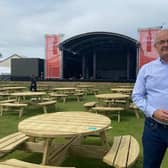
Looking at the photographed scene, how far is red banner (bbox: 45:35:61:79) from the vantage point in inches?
1186

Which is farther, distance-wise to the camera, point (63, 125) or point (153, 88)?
point (63, 125)

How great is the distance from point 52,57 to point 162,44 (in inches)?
1129

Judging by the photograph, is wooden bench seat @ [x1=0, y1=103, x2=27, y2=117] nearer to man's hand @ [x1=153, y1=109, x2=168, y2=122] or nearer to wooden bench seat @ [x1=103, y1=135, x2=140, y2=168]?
wooden bench seat @ [x1=103, y1=135, x2=140, y2=168]

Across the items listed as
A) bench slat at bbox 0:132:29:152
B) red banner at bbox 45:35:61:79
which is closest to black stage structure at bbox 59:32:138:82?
red banner at bbox 45:35:61:79

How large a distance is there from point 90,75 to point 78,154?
37.9 m

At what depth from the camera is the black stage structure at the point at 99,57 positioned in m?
31.7

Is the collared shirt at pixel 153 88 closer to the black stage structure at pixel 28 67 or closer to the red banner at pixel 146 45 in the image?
the red banner at pixel 146 45

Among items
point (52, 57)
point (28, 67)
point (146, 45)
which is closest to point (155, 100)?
point (146, 45)

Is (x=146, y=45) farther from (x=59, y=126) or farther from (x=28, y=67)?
(x=59, y=126)

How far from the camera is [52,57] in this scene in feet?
100

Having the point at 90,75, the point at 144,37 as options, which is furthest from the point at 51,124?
the point at 90,75

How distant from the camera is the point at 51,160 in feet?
12.5

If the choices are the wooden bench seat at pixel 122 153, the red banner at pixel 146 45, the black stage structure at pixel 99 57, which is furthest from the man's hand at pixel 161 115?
the black stage structure at pixel 99 57

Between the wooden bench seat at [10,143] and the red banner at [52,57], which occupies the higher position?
the red banner at [52,57]
